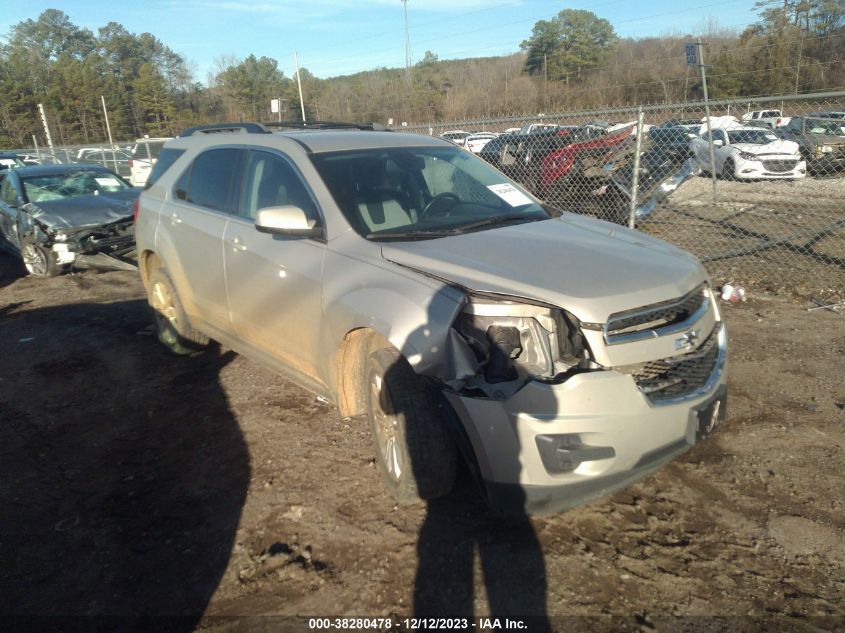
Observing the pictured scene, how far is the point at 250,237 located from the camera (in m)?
3.95

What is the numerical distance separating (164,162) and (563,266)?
13.0 feet

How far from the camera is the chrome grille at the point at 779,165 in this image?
1405cm

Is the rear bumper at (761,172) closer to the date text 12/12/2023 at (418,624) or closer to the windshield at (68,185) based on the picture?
the windshield at (68,185)

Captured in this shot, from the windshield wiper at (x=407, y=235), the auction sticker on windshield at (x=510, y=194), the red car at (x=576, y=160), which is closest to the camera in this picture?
the windshield wiper at (x=407, y=235)

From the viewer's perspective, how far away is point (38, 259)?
8.97 metres

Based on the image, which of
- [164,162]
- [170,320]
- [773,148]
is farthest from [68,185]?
[773,148]

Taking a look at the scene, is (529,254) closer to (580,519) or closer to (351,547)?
(580,519)

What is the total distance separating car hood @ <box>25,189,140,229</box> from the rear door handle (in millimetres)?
5421

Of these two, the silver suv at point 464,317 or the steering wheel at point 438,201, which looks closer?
the silver suv at point 464,317

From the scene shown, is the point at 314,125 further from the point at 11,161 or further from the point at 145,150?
the point at 11,161

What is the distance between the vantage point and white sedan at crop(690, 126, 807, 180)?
13641 mm

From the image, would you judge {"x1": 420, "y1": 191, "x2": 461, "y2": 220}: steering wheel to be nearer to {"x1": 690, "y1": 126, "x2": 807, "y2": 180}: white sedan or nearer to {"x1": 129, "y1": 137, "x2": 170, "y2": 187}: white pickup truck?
{"x1": 690, "y1": 126, "x2": 807, "y2": 180}: white sedan

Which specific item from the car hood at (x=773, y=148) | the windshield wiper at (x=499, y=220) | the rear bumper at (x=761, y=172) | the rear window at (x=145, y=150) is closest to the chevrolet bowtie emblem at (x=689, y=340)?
the windshield wiper at (x=499, y=220)

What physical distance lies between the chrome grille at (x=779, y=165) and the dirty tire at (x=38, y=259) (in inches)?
579
